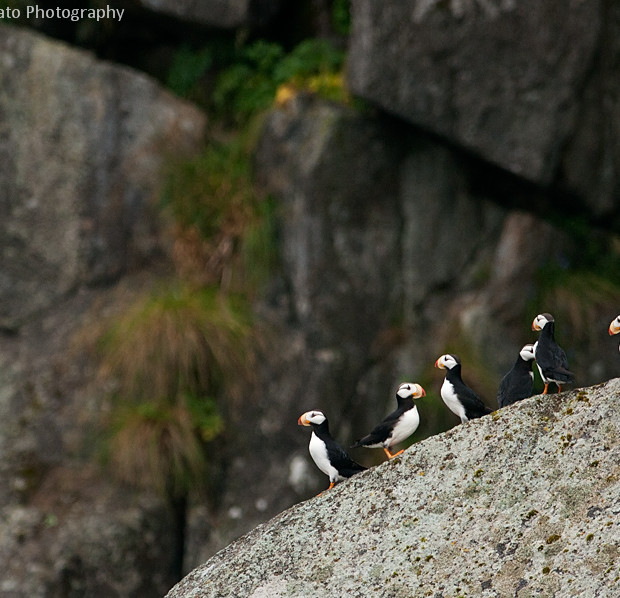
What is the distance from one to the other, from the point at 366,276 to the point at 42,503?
3172mm

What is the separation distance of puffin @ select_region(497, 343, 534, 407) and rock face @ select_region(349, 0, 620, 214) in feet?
14.8

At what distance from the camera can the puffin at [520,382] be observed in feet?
14.7

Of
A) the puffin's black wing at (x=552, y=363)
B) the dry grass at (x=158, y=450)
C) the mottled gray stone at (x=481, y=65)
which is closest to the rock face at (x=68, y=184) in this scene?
the dry grass at (x=158, y=450)

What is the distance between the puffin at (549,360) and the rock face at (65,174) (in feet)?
18.2

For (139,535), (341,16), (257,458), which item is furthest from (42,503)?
(341,16)

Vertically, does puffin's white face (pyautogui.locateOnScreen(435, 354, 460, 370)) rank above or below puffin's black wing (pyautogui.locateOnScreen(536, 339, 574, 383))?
below

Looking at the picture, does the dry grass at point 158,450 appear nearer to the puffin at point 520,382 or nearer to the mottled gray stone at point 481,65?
the mottled gray stone at point 481,65

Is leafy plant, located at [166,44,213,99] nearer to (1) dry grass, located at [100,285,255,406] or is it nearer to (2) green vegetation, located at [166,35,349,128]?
(2) green vegetation, located at [166,35,349,128]

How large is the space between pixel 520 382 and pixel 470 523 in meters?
1.02

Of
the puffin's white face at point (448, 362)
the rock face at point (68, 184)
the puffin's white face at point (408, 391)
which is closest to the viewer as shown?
the puffin's white face at point (408, 391)

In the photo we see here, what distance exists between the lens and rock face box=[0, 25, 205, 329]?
30.9 feet

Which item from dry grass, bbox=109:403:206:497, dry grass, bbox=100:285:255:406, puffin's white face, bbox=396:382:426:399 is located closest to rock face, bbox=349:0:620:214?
dry grass, bbox=100:285:255:406

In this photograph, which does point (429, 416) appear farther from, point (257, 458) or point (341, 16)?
point (341, 16)

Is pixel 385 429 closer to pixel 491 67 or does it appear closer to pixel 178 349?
pixel 178 349
